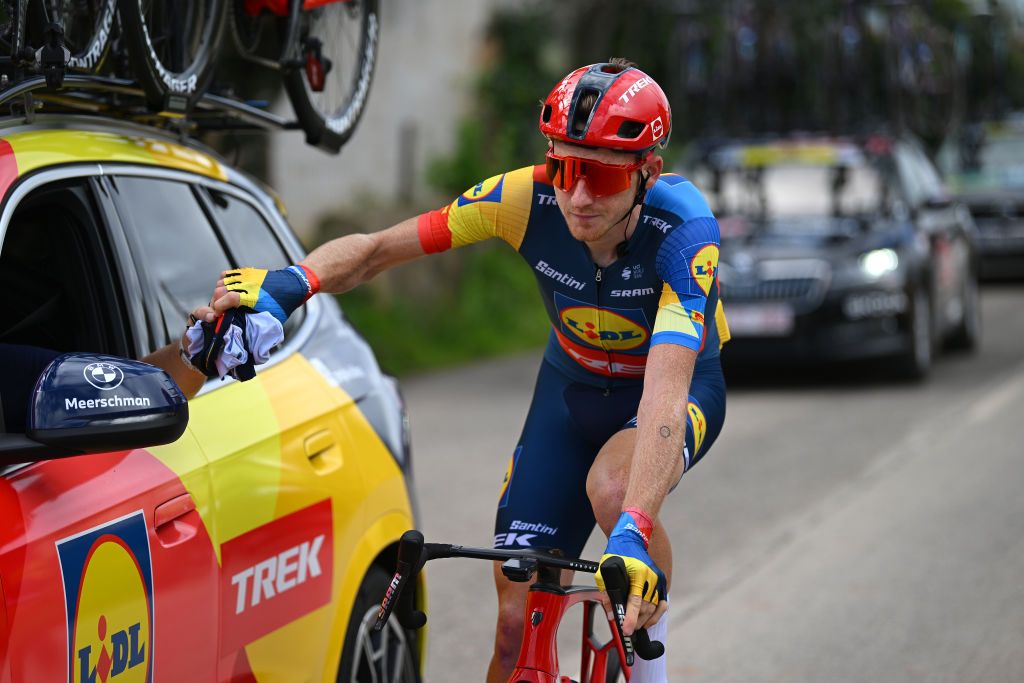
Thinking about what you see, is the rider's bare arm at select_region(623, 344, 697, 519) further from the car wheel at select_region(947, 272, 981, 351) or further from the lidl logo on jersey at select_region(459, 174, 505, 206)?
the car wheel at select_region(947, 272, 981, 351)

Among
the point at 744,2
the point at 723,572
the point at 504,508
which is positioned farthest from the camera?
the point at 744,2

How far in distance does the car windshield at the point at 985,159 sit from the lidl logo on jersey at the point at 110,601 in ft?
64.8

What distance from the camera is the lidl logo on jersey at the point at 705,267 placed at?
3584 millimetres

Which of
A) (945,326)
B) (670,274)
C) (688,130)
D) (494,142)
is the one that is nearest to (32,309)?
(670,274)

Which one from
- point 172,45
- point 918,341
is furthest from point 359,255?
point 918,341

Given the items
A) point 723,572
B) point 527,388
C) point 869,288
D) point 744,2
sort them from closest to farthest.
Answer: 1. point 723,572
2. point 869,288
3. point 527,388
4. point 744,2

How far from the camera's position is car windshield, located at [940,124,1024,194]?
70.3 feet

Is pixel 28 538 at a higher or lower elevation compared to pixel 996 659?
higher

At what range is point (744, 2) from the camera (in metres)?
18.4

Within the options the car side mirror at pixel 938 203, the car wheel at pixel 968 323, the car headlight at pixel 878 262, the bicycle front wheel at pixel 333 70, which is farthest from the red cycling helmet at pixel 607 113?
the car wheel at pixel 968 323

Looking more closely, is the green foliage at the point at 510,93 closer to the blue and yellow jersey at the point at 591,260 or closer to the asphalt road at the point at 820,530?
the asphalt road at the point at 820,530

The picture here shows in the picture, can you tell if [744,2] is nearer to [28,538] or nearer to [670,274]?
[670,274]

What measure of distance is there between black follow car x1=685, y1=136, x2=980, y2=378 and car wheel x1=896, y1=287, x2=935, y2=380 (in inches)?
0.5

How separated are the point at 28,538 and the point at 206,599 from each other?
1.95ft
